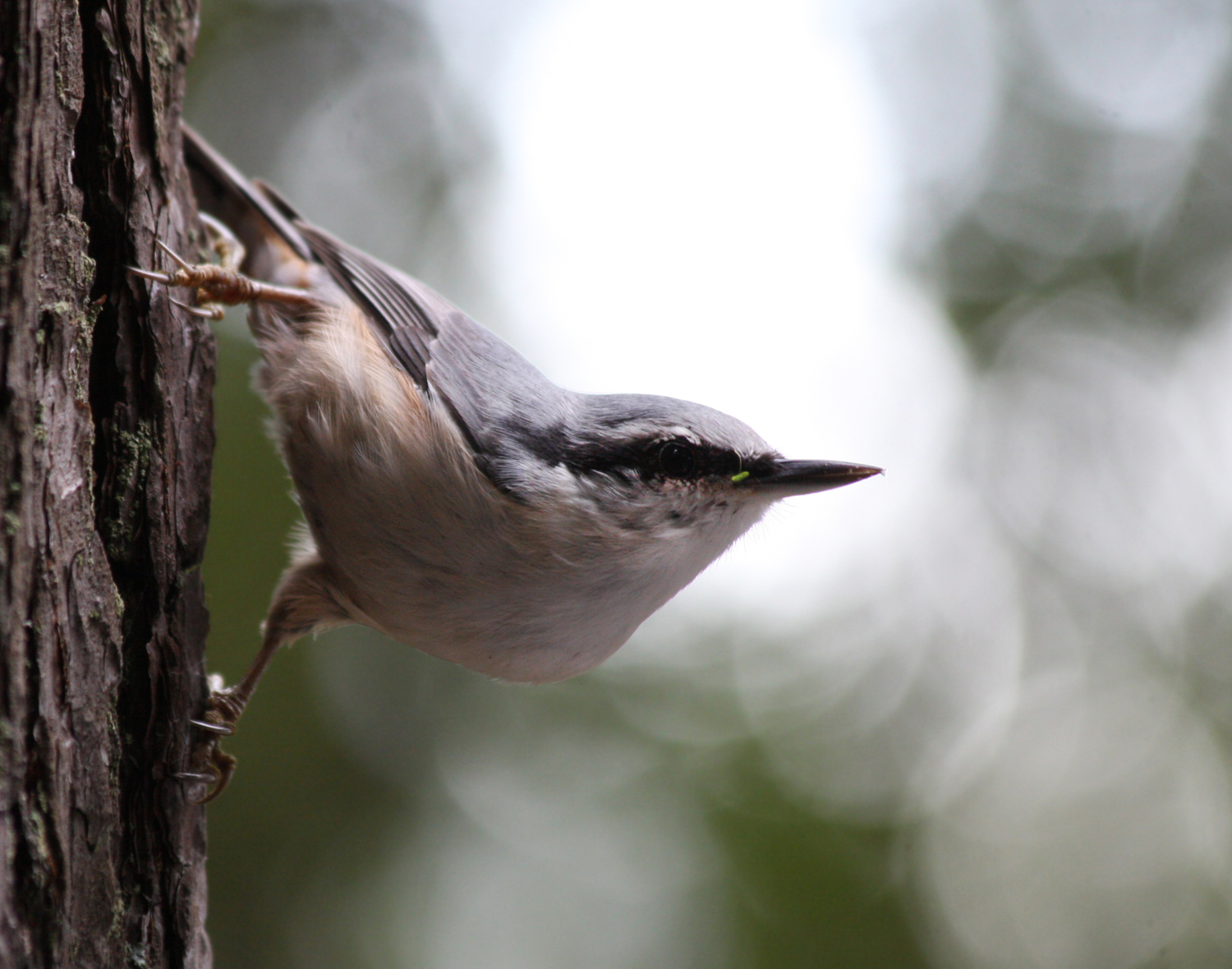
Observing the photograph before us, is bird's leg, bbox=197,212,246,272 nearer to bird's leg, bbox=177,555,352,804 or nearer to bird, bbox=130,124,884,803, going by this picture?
bird, bbox=130,124,884,803

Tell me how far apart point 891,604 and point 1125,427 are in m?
1.91

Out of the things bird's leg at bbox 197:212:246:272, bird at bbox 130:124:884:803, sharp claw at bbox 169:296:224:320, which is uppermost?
bird's leg at bbox 197:212:246:272

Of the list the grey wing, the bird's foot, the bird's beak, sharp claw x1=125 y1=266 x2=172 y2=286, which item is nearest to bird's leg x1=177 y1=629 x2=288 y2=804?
the bird's foot

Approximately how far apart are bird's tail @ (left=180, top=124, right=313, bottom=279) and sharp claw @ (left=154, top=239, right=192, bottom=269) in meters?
0.70

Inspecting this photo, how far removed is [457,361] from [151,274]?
30.6 inches

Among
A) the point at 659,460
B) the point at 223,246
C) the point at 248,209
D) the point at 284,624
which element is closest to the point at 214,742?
the point at 284,624

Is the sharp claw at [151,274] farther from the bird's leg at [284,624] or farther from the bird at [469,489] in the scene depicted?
the bird's leg at [284,624]

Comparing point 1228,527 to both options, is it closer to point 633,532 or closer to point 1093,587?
point 1093,587

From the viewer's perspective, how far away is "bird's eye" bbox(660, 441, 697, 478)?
2137 mm

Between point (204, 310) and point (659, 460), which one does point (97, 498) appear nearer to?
point (204, 310)

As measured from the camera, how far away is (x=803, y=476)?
82.3 inches

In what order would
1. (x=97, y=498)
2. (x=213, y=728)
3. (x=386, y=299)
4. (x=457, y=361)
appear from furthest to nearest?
(x=386, y=299)
(x=457, y=361)
(x=213, y=728)
(x=97, y=498)

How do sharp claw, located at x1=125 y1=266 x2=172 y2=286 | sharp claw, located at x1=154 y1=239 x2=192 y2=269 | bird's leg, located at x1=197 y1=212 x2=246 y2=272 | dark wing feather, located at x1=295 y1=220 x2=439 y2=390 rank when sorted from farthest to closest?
1. bird's leg, located at x1=197 y1=212 x2=246 y2=272
2. dark wing feather, located at x1=295 y1=220 x2=439 y2=390
3. sharp claw, located at x1=154 y1=239 x2=192 y2=269
4. sharp claw, located at x1=125 y1=266 x2=172 y2=286

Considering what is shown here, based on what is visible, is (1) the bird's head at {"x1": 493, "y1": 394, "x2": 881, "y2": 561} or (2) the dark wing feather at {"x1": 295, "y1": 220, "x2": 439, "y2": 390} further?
(2) the dark wing feather at {"x1": 295, "y1": 220, "x2": 439, "y2": 390}
